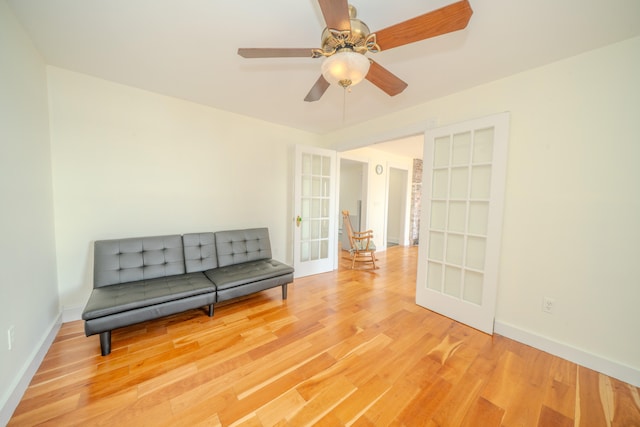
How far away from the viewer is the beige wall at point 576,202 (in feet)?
5.17

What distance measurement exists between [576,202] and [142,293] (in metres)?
3.65

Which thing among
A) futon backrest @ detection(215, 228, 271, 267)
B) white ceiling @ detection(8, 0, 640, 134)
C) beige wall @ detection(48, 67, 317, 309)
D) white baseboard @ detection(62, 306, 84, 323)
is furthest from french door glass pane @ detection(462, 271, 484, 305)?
white baseboard @ detection(62, 306, 84, 323)

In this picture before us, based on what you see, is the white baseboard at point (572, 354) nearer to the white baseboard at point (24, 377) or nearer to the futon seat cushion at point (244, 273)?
the futon seat cushion at point (244, 273)

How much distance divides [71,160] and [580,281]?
4601 mm

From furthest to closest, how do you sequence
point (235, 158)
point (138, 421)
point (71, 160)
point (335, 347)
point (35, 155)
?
point (235, 158) < point (71, 160) < point (335, 347) < point (35, 155) < point (138, 421)

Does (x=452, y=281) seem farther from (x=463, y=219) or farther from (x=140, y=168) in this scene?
(x=140, y=168)

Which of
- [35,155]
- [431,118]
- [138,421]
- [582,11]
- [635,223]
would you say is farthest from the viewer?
[431,118]

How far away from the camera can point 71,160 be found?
2158 mm

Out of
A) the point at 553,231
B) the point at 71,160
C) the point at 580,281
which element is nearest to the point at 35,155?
the point at 71,160

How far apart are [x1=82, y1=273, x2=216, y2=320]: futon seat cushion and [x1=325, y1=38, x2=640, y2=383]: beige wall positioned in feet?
9.64

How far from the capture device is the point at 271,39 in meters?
1.64

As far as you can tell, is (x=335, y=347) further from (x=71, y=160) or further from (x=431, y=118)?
(x=71, y=160)

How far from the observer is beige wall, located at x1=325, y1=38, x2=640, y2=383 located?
5.17 ft

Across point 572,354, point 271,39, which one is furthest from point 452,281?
point 271,39
